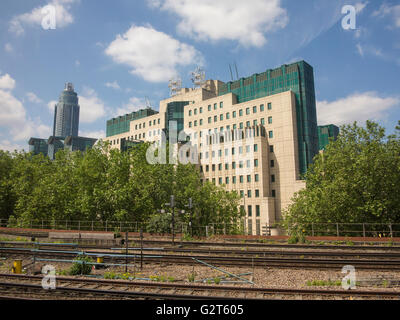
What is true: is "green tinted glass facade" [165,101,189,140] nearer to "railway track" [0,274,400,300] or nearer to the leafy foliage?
the leafy foliage

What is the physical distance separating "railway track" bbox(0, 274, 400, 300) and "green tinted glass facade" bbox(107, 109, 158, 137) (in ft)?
315

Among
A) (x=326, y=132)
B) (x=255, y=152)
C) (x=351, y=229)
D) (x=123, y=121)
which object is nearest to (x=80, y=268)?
(x=351, y=229)

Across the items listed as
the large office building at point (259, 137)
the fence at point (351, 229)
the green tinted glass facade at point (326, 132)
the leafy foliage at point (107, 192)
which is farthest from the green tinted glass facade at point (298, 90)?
the fence at point (351, 229)

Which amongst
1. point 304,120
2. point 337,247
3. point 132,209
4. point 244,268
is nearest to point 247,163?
point 304,120

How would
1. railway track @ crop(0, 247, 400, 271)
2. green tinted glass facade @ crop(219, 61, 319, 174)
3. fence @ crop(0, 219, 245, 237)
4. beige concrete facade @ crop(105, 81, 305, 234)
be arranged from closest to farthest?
1. railway track @ crop(0, 247, 400, 271)
2. fence @ crop(0, 219, 245, 237)
3. beige concrete facade @ crop(105, 81, 305, 234)
4. green tinted glass facade @ crop(219, 61, 319, 174)

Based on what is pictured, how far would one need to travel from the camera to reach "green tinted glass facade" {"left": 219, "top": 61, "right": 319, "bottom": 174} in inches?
2677

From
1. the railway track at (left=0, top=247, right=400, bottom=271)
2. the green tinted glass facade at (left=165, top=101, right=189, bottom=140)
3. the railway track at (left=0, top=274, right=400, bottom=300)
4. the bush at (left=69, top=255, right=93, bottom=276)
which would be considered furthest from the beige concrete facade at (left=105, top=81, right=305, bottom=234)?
the railway track at (left=0, top=274, right=400, bottom=300)

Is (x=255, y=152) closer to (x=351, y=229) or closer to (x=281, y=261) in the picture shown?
(x=351, y=229)

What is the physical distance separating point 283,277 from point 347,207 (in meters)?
19.8

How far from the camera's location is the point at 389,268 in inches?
535

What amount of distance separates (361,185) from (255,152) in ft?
127

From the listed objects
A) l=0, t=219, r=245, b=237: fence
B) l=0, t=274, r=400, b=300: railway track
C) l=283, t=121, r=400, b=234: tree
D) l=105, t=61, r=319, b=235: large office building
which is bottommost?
l=0, t=274, r=400, b=300: railway track

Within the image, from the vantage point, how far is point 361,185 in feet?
92.3
